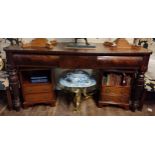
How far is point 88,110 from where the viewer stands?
6.61 feet

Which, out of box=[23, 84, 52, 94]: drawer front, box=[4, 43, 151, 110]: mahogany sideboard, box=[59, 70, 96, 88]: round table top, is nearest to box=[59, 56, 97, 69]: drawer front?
box=[4, 43, 151, 110]: mahogany sideboard

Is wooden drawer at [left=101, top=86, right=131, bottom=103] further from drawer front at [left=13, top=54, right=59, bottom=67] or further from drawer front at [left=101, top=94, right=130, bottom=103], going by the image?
drawer front at [left=13, top=54, right=59, bottom=67]

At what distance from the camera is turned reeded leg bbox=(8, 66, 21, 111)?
1.81m

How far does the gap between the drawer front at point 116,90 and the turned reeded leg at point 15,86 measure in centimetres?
100

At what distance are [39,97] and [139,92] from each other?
1170mm

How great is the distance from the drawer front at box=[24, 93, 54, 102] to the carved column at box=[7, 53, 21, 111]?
0.10 metres

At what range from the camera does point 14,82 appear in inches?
72.5

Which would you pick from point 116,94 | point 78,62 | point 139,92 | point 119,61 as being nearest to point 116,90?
point 116,94

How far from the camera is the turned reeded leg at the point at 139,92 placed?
182 centimetres

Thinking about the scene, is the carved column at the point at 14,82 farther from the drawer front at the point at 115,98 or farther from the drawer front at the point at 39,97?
the drawer front at the point at 115,98

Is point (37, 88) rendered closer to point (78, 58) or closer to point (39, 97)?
point (39, 97)

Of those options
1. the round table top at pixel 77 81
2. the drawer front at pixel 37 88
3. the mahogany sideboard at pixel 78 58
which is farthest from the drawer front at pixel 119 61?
the drawer front at pixel 37 88
